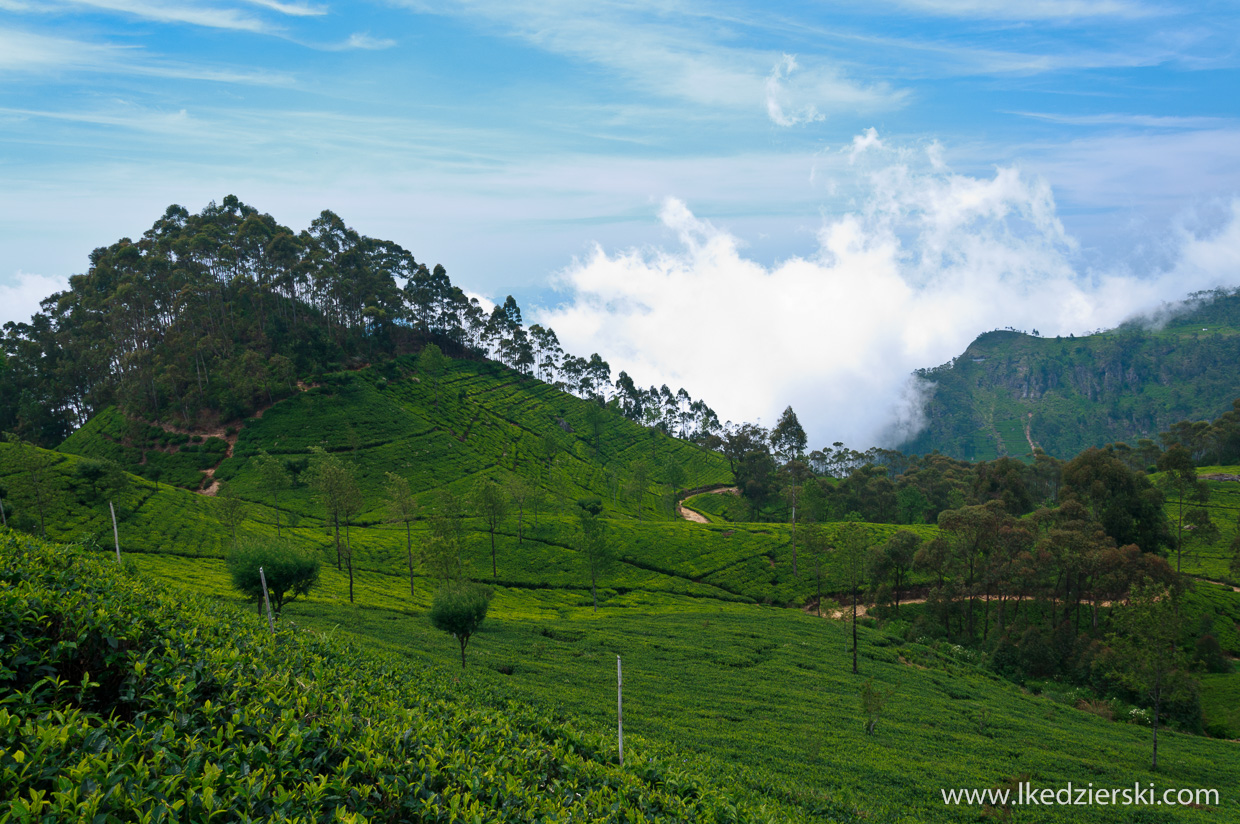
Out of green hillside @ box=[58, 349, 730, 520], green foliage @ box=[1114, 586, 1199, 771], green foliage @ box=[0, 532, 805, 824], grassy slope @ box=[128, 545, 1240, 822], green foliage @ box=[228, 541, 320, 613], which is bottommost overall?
grassy slope @ box=[128, 545, 1240, 822]

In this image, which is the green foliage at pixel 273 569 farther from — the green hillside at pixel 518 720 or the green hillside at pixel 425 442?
the green hillside at pixel 425 442

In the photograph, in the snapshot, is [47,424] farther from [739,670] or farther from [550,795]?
[550,795]

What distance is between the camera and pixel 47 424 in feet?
361

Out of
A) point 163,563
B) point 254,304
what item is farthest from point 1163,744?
point 254,304

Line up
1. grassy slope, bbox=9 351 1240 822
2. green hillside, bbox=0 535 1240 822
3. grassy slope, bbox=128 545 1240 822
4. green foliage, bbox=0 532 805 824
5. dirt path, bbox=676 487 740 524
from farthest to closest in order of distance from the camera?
dirt path, bbox=676 487 740 524 → grassy slope, bbox=9 351 1240 822 → grassy slope, bbox=128 545 1240 822 → green hillside, bbox=0 535 1240 822 → green foliage, bbox=0 532 805 824

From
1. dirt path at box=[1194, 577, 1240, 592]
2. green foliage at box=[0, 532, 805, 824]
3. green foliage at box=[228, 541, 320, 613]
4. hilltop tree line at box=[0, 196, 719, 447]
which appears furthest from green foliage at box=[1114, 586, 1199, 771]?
hilltop tree line at box=[0, 196, 719, 447]

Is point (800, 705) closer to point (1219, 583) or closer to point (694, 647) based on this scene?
point (694, 647)

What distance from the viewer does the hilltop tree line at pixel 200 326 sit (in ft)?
356

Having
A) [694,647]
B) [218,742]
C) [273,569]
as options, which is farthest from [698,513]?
[218,742]

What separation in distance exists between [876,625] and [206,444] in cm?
10826

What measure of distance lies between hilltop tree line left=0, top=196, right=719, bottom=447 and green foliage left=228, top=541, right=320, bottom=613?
88314mm

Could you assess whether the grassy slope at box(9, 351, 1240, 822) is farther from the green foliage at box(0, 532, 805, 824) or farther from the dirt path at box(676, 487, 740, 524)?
the green foliage at box(0, 532, 805, 824)

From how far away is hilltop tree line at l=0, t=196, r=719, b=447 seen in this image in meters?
109

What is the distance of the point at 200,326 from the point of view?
121 m
